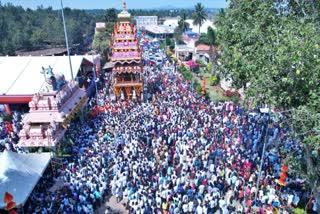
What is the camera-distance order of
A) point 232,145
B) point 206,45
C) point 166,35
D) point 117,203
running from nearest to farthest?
point 117,203
point 232,145
point 206,45
point 166,35

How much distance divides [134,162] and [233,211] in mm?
5178

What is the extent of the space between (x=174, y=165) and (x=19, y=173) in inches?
288

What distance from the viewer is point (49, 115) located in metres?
17.8

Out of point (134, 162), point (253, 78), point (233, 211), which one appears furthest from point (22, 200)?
point (253, 78)

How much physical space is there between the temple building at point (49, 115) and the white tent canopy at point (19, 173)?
230 centimetres

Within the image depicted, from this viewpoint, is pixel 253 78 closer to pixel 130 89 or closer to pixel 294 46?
pixel 294 46

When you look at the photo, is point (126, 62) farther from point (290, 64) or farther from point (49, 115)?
point (290, 64)

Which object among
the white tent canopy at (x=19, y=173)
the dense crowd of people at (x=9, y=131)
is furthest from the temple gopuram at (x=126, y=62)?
the white tent canopy at (x=19, y=173)

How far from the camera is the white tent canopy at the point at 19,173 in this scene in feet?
38.4

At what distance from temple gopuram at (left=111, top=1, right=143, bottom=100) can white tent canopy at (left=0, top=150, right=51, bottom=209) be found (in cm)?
1352

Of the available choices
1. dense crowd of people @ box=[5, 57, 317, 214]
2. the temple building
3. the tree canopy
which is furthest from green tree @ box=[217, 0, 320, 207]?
the tree canopy

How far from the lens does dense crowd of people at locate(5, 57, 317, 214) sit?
1226cm

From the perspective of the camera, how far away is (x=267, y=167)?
47.5ft

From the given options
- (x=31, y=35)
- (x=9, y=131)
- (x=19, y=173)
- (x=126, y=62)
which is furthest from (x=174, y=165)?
(x=31, y=35)
